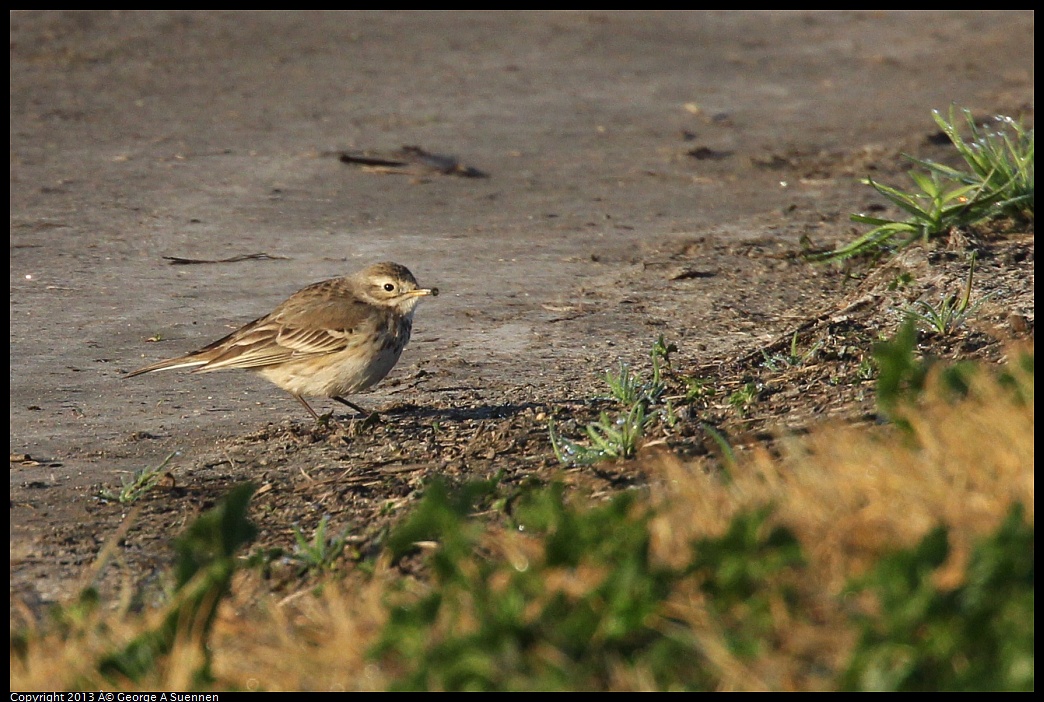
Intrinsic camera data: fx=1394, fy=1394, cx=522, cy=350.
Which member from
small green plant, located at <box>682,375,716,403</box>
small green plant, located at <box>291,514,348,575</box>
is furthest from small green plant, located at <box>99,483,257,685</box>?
small green plant, located at <box>682,375,716,403</box>

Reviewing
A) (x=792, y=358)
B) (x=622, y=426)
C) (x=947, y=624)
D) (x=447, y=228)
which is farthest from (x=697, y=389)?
A: (x=447, y=228)

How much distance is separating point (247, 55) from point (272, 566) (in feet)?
39.2

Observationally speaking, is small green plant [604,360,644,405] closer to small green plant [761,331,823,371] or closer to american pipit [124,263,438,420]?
small green plant [761,331,823,371]

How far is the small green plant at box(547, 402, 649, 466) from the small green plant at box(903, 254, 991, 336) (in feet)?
5.85

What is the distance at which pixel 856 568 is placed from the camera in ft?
13.9

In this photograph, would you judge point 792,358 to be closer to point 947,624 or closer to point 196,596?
point 947,624

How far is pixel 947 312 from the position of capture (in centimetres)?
730

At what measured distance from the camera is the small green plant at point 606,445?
6.12 metres

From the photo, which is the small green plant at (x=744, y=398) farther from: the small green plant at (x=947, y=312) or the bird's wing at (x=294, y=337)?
the bird's wing at (x=294, y=337)

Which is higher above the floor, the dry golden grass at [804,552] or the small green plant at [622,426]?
the dry golden grass at [804,552]

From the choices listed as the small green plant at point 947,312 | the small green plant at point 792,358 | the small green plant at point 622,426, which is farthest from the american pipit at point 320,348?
the small green plant at point 947,312

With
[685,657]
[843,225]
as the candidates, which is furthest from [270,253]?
[685,657]

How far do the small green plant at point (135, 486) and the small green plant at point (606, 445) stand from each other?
1805 mm

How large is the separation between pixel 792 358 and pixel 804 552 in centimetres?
322
